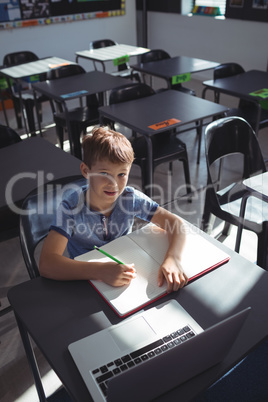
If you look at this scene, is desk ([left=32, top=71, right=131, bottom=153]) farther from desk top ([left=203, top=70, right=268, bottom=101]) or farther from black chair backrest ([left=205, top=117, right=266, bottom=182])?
black chair backrest ([left=205, top=117, right=266, bottom=182])

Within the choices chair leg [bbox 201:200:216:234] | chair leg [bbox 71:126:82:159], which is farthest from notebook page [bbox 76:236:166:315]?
chair leg [bbox 71:126:82:159]

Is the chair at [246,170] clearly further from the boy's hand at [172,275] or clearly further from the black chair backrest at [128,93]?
the black chair backrest at [128,93]

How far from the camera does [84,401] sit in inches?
30.8

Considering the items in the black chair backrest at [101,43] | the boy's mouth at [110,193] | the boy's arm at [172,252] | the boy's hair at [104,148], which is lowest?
the boy's arm at [172,252]

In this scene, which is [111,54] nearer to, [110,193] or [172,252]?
[110,193]

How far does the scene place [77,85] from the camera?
339cm

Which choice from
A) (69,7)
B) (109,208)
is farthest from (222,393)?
(69,7)

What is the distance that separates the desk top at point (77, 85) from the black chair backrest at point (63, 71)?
0.32 feet

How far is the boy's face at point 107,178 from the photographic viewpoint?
4.04ft

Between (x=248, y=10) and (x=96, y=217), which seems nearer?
(x=96, y=217)

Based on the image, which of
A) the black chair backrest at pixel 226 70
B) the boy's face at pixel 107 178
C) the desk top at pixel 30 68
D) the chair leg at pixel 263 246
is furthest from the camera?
the desk top at pixel 30 68

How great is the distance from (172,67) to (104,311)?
340 centimetres

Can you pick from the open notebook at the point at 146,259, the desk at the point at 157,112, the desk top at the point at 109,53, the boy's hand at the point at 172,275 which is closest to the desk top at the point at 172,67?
the desk top at the point at 109,53

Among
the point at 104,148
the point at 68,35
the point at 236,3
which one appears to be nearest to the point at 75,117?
the point at 104,148
